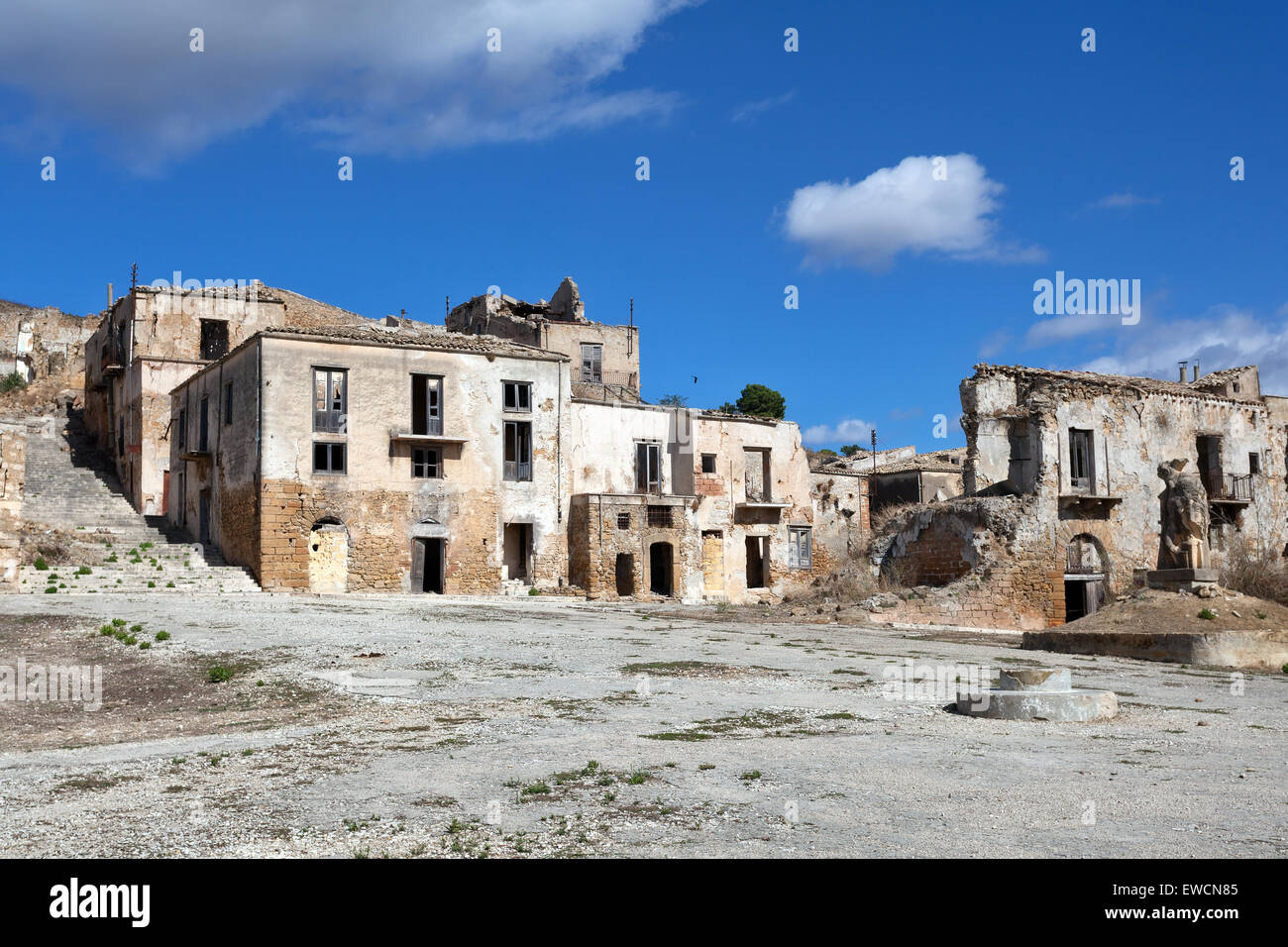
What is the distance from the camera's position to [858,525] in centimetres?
4600

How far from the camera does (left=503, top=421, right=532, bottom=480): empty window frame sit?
111 feet

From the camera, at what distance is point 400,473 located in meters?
31.7

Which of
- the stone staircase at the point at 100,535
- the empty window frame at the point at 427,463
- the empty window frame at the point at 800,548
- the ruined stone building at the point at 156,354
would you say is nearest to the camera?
the stone staircase at the point at 100,535

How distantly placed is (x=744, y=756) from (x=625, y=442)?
1150 inches

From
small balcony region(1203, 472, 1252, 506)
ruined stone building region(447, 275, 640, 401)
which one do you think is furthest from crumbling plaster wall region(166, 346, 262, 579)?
small balcony region(1203, 472, 1252, 506)

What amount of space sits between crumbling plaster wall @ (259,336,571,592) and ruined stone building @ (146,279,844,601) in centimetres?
5

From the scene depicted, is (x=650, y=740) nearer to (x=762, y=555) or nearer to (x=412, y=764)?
(x=412, y=764)

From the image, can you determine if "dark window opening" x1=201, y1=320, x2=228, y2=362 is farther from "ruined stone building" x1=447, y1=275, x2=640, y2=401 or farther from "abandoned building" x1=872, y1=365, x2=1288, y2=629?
"abandoned building" x1=872, y1=365, x2=1288, y2=629

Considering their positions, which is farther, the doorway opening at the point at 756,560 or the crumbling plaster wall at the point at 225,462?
the doorway opening at the point at 756,560

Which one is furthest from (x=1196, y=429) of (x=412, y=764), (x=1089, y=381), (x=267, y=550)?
(x=412, y=764)

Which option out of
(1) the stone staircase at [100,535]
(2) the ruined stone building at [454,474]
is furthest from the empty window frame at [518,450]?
(1) the stone staircase at [100,535]

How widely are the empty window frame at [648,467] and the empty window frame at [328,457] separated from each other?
1040 cm

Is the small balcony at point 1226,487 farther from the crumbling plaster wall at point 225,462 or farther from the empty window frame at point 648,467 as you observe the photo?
the crumbling plaster wall at point 225,462

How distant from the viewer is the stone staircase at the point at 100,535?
81.9ft
